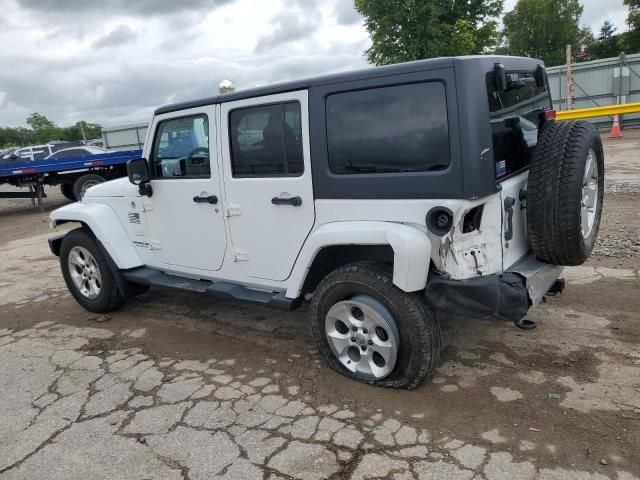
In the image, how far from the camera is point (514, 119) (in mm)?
3094

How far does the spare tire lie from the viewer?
9.29 feet

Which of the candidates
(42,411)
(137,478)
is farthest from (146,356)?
(137,478)

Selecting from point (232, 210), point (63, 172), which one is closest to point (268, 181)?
point (232, 210)

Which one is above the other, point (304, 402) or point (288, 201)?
point (288, 201)

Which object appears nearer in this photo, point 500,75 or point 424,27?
point 500,75

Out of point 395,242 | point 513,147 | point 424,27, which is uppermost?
point 424,27

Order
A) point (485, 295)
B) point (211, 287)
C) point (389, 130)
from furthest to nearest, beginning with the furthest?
point (211, 287) → point (389, 130) → point (485, 295)

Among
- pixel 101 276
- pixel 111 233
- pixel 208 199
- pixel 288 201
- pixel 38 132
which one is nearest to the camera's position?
pixel 288 201

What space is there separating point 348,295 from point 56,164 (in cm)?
1171

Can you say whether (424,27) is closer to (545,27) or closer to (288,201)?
(288,201)

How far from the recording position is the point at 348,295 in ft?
10.3

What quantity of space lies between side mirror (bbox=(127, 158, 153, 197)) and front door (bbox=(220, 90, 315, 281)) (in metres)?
0.89

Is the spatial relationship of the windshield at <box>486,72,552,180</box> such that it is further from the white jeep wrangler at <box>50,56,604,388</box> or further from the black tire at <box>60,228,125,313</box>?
the black tire at <box>60,228,125,313</box>

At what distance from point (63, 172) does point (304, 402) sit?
11.8 metres
